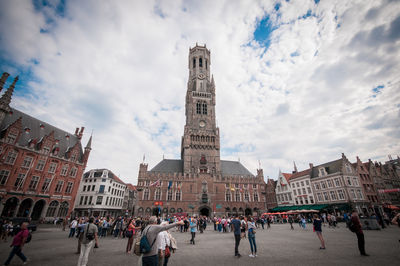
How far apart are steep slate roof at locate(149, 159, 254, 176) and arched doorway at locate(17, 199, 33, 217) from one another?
70.8 ft

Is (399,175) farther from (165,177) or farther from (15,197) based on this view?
(15,197)

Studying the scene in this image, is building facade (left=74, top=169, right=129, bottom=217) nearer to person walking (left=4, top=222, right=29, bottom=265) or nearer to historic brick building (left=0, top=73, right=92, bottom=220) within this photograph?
historic brick building (left=0, top=73, right=92, bottom=220)

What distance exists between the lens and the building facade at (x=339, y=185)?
34.4 m

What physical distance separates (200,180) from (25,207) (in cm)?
3158

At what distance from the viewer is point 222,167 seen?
49406 millimetres

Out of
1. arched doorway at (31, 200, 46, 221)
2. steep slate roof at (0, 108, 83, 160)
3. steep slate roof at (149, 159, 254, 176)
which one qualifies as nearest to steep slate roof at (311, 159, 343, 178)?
steep slate roof at (149, 159, 254, 176)

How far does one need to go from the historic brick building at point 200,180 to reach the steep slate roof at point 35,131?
1613 cm

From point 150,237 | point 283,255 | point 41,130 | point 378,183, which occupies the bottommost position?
point 283,255

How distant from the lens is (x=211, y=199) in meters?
41.3

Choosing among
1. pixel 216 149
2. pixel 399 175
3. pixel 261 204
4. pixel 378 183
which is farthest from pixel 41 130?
pixel 399 175

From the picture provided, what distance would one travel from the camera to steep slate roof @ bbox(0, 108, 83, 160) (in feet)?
94.3

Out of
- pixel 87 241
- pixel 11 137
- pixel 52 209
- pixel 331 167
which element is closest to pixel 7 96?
pixel 11 137

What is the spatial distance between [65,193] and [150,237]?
1532 inches

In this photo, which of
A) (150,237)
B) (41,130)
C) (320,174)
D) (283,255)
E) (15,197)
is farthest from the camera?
(320,174)
